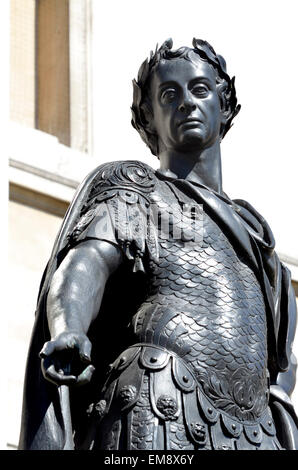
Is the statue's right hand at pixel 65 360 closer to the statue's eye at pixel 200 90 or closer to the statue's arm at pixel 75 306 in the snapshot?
the statue's arm at pixel 75 306

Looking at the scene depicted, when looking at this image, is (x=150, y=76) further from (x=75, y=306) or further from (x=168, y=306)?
(x=75, y=306)

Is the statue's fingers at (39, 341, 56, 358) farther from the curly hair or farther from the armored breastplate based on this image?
the curly hair

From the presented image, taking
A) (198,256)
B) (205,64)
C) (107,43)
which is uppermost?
(205,64)

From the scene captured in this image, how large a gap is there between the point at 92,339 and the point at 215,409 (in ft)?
1.57

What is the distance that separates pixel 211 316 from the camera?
5.40m

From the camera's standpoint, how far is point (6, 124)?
12.2 m

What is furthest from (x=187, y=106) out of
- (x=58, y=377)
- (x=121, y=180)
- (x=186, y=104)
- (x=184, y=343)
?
(x=58, y=377)

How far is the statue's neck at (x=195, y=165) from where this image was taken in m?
5.85

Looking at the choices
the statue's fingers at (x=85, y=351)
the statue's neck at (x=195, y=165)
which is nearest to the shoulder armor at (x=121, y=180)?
the statue's neck at (x=195, y=165)

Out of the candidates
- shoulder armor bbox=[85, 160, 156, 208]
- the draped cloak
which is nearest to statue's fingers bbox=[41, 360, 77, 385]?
the draped cloak
